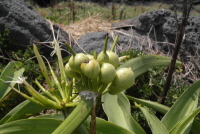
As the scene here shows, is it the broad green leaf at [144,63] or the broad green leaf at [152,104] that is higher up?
the broad green leaf at [144,63]

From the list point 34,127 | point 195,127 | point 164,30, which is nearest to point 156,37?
point 164,30

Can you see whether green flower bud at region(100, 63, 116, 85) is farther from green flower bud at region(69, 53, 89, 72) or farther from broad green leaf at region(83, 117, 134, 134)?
broad green leaf at region(83, 117, 134, 134)

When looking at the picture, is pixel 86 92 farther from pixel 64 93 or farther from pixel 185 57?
pixel 185 57

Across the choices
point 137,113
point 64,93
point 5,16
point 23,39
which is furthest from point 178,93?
point 5,16

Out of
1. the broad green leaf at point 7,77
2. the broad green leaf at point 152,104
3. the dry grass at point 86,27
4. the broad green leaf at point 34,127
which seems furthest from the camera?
the dry grass at point 86,27

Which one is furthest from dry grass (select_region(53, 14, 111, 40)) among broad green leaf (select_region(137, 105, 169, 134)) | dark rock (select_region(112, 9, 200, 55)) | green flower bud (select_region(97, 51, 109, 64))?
green flower bud (select_region(97, 51, 109, 64))

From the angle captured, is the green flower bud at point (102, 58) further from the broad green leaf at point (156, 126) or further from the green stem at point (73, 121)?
the broad green leaf at point (156, 126)

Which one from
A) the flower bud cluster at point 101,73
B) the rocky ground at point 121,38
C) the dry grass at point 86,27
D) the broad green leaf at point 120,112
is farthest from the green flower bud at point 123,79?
the dry grass at point 86,27

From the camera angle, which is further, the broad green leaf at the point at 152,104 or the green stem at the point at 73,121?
the broad green leaf at the point at 152,104
